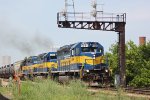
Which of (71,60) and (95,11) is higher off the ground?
(95,11)

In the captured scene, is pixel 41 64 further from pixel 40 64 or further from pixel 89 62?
pixel 89 62

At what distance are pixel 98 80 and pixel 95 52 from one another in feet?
7.00

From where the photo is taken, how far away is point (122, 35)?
34.3m

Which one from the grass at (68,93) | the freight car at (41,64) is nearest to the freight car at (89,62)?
the freight car at (41,64)

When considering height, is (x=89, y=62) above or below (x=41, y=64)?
above

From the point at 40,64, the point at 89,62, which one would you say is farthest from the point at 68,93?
the point at 40,64

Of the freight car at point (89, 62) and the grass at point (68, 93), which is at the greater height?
the freight car at point (89, 62)

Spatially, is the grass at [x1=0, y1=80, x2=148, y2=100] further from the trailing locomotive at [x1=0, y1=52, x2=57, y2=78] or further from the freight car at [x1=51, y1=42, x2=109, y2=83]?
the trailing locomotive at [x1=0, y1=52, x2=57, y2=78]

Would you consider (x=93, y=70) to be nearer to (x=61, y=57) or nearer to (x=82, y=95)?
(x=61, y=57)

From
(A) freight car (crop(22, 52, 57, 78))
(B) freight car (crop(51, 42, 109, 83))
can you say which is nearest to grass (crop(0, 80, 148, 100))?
(B) freight car (crop(51, 42, 109, 83))

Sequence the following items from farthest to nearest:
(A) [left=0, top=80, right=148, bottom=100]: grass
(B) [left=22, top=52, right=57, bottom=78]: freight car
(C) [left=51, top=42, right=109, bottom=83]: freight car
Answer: (B) [left=22, top=52, right=57, bottom=78]: freight car
(C) [left=51, top=42, right=109, bottom=83]: freight car
(A) [left=0, top=80, right=148, bottom=100]: grass

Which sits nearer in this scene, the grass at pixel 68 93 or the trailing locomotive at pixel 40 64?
the grass at pixel 68 93

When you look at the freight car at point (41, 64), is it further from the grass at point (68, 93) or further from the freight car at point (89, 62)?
the grass at point (68, 93)

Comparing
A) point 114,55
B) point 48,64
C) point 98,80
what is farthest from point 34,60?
point 98,80
